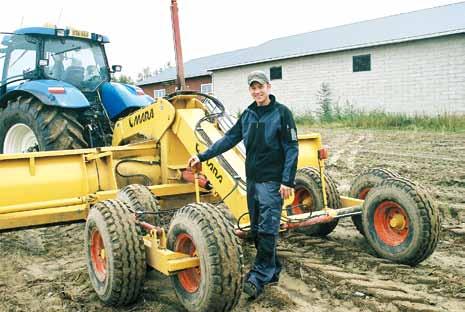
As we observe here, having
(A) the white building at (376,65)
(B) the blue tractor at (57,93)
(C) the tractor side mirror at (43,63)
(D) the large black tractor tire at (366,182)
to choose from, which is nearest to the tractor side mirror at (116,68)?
(B) the blue tractor at (57,93)

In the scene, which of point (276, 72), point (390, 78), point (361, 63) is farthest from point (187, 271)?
point (276, 72)

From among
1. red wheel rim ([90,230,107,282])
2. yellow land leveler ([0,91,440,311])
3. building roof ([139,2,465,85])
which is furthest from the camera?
building roof ([139,2,465,85])

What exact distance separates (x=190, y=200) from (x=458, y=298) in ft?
9.58

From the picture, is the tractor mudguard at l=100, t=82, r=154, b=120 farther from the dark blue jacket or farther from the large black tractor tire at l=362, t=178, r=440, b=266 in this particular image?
the large black tractor tire at l=362, t=178, r=440, b=266

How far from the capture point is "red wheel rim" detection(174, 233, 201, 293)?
4.05 m

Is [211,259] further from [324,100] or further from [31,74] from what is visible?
[324,100]

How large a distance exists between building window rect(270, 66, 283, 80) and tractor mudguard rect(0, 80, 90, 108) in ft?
54.0

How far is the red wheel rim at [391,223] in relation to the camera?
496 centimetres

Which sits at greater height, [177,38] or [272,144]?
[177,38]

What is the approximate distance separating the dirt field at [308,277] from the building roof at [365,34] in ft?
38.6

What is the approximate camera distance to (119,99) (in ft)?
24.1

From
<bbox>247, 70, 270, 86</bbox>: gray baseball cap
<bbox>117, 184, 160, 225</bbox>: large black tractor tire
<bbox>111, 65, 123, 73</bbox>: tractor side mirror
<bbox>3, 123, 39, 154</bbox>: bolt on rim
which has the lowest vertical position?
<bbox>117, 184, 160, 225</bbox>: large black tractor tire

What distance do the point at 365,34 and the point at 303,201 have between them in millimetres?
16049

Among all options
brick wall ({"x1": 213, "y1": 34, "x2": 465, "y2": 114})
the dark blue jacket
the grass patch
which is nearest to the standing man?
the dark blue jacket
